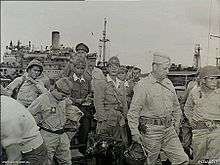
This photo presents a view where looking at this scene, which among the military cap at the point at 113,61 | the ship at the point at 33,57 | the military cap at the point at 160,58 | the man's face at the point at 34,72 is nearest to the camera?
the ship at the point at 33,57

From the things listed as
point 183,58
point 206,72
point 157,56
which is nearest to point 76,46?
point 157,56

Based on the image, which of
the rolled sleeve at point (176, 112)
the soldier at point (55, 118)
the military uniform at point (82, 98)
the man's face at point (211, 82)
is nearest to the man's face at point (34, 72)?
the soldier at point (55, 118)

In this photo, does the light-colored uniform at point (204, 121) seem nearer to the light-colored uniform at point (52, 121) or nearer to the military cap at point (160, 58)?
the military cap at point (160, 58)

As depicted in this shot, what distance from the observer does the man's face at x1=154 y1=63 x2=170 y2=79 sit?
317 cm

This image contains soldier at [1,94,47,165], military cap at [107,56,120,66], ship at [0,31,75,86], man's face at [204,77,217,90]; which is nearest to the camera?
soldier at [1,94,47,165]

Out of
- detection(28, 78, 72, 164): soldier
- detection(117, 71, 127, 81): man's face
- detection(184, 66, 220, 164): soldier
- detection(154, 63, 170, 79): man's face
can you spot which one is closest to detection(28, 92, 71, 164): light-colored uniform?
detection(28, 78, 72, 164): soldier

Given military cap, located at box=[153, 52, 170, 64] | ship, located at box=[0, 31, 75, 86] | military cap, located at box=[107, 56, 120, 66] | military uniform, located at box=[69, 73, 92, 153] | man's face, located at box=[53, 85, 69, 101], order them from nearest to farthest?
ship, located at box=[0, 31, 75, 86] → man's face, located at box=[53, 85, 69, 101] → military uniform, located at box=[69, 73, 92, 153] → military cap, located at box=[107, 56, 120, 66] → military cap, located at box=[153, 52, 170, 64]

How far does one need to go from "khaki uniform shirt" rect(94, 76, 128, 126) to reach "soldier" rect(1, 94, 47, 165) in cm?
53

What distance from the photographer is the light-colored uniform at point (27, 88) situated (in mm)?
2654

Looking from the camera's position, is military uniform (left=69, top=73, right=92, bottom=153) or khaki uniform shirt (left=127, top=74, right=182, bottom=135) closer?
military uniform (left=69, top=73, right=92, bottom=153)

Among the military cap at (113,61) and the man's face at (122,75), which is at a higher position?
the military cap at (113,61)

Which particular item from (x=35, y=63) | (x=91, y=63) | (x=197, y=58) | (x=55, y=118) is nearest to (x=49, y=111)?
(x=55, y=118)

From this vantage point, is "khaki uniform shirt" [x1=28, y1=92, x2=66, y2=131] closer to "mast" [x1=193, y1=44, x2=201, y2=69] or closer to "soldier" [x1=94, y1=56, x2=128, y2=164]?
"soldier" [x1=94, y1=56, x2=128, y2=164]

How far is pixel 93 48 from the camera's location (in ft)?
9.58
